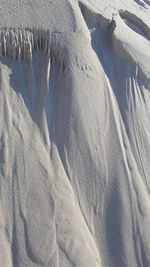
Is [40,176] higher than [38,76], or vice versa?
[38,76]

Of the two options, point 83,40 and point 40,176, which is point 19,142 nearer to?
point 40,176

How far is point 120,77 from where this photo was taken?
312 centimetres

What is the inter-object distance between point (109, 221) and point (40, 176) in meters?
0.53

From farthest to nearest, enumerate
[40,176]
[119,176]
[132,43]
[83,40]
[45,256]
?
[132,43]
[83,40]
[119,176]
[40,176]
[45,256]

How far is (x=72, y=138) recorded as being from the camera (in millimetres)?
2748

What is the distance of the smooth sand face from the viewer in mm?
2463

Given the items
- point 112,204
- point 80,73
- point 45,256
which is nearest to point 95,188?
point 112,204

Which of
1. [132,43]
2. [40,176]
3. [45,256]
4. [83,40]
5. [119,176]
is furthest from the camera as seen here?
[132,43]

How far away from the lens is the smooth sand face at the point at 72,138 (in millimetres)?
2463

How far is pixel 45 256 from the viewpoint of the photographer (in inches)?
93.7

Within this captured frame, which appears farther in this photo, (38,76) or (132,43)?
(132,43)

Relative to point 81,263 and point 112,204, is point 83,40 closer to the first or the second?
point 112,204

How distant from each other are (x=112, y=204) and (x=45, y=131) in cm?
66

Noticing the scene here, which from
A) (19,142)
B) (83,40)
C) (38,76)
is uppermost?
(83,40)
